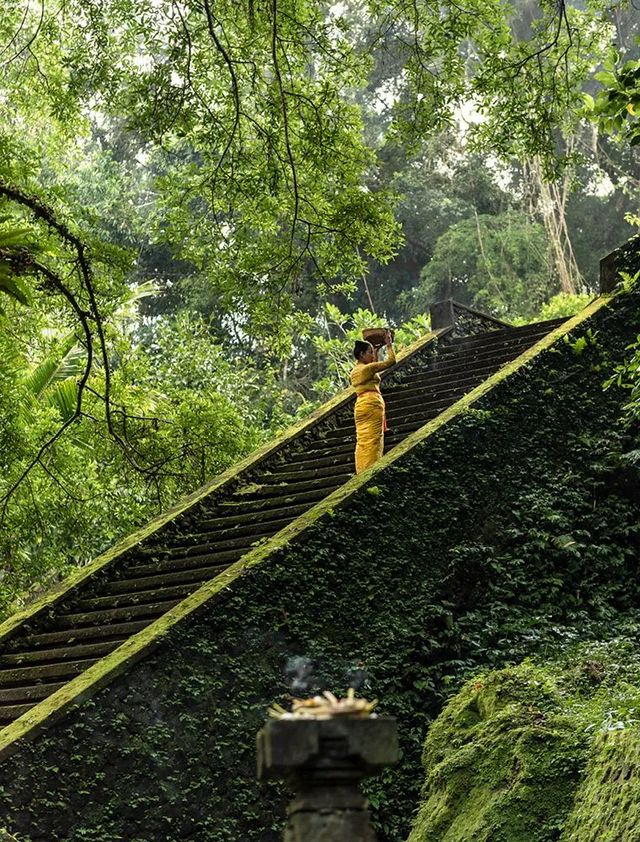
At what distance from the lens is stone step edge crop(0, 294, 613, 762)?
6910mm

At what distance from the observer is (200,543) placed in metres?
9.84

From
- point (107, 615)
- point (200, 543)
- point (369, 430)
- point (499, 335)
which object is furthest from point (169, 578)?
point (499, 335)

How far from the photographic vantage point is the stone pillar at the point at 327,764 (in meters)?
2.97

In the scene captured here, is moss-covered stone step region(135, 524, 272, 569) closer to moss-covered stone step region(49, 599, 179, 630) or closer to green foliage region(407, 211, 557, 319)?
moss-covered stone step region(49, 599, 179, 630)

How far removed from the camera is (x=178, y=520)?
1022 cm

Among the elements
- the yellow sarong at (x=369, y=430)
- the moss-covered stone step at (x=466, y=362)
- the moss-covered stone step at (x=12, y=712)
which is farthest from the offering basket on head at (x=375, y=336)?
the moss-covered stone step at (x=12, y=712)

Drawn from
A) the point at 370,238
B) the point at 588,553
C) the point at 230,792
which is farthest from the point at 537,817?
the point at 370,238

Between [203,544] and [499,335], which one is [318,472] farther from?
[499,335]

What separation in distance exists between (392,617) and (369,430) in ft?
6.85

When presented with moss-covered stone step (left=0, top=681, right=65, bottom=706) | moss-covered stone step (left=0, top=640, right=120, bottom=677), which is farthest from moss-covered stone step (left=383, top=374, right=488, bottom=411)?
moss-covered stone step (left=0, top=681, right=65, bottom=706)

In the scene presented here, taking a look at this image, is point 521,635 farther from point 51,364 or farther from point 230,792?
point 51,364

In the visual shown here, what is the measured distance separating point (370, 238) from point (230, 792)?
201 inches

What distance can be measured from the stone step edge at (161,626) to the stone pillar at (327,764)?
4.14 meters

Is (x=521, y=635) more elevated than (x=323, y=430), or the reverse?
(x=323, y=430)
